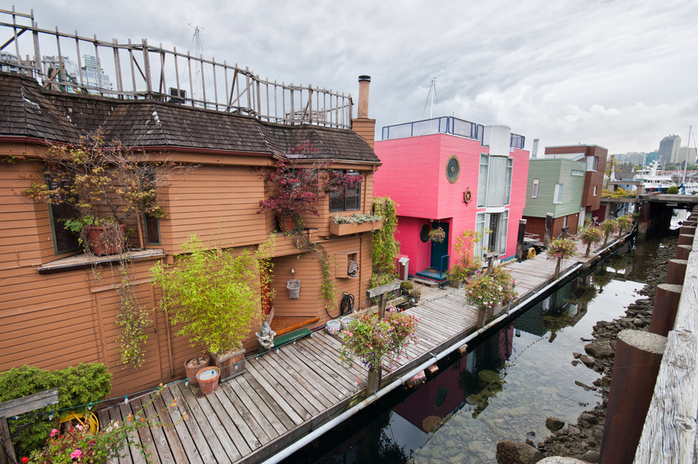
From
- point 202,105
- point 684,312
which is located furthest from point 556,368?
point 202,105

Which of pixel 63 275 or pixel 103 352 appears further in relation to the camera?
pixel 103 352

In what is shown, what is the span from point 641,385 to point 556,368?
11.2 m

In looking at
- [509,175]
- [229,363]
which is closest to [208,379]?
[229,363]

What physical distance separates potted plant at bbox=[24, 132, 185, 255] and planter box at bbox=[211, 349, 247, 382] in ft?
10.8

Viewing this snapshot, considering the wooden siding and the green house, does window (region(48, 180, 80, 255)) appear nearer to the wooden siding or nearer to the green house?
the green house

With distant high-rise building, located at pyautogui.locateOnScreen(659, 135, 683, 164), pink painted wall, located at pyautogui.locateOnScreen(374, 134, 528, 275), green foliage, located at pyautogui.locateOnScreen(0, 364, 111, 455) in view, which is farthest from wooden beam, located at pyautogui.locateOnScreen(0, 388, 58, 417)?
distant high-rise building, located at pyautogui.locateOnScreen(659, 135, 683, 164)

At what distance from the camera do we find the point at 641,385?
6.57 ft

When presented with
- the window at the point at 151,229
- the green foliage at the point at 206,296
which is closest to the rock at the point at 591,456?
the green foliage at the point at 206,296

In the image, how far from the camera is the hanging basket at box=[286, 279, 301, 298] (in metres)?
10.2

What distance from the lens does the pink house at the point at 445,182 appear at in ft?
47.0

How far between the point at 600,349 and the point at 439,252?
729 cm

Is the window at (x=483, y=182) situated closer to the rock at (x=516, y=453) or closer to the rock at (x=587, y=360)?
the rock at (x=587, y=360)

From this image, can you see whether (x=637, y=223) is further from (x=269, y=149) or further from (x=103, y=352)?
(x=103, y=352)

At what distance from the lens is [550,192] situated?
2416 cm
